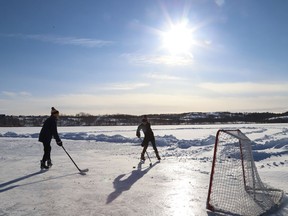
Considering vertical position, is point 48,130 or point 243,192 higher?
point 48,130

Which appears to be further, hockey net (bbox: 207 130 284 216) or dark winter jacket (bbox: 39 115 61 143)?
dark winter jacket (bbox: 39 115 61 143)

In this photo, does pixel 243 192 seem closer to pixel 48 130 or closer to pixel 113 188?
pixel 113 188

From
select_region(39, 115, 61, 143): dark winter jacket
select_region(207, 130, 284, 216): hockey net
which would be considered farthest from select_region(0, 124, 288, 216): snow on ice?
select_region(39, 115, 61, 143): dark winter jacket

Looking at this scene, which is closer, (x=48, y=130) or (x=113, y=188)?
(x=113, y=188)

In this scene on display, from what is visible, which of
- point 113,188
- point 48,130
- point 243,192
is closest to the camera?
point 243,192

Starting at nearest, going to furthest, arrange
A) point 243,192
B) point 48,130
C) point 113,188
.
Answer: point 243,192 → point 113,188 → point 48,130

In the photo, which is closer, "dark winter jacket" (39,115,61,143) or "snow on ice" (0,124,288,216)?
"snow on ice" (0,124,288,216)

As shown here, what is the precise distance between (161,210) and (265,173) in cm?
423

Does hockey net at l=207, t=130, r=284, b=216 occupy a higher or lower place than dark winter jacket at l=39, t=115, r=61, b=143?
lower

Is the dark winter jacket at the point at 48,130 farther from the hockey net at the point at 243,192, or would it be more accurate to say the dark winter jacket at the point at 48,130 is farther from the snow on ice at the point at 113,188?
the hockey net at the point at 243,192

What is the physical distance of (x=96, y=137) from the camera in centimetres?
2188

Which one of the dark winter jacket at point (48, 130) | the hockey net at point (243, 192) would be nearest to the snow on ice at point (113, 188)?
the hockey net at point (243, 192)

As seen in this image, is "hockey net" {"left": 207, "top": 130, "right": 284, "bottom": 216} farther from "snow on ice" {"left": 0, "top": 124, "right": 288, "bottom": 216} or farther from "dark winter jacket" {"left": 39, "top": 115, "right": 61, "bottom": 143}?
"dark winter jacket" {"left": 39, "top": 115, "right": 61, "bottom": 143}

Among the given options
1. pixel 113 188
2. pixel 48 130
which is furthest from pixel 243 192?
pixel 48 130
